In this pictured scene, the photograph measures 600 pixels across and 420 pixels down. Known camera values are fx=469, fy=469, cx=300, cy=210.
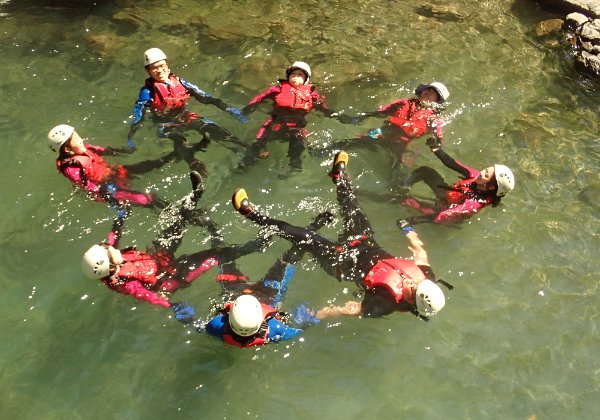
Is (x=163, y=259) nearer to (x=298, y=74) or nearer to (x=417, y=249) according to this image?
(x=417, y=249)

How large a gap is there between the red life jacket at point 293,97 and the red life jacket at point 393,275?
3.17m

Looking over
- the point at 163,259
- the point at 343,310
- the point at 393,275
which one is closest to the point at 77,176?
the point at 163,259

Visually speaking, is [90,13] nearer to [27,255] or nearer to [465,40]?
[27,255]

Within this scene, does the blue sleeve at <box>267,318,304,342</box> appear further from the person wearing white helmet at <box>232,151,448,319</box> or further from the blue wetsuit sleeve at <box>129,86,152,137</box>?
the blue wetsuit sleeve at <box>129,86,152,137</box>

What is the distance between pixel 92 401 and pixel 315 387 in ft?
8.65

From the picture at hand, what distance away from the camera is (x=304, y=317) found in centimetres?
602

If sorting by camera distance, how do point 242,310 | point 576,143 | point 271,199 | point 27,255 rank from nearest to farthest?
point 242,310
point 27,255
point 271,199
point 576,143

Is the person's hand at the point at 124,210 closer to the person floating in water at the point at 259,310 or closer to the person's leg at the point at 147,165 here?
the person's leg at the point at 147,165

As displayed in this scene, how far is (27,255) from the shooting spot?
6.81 m

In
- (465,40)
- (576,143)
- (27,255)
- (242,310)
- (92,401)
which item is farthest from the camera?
(465,40)

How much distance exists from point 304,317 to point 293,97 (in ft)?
11.7

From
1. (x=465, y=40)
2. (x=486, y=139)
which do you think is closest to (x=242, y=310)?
(x=486, y=139)

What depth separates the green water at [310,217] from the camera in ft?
18.5

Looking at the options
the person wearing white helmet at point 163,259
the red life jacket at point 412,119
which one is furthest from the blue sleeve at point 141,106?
the red life jacket at point 412,119
